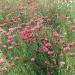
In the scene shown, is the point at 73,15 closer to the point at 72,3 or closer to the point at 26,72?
the point at 72,3

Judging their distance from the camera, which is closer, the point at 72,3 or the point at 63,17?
the point at 63,17

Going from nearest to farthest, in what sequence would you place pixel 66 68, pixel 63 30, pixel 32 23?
pixel 66 68 → pixel 63 30 → pixel 32 23

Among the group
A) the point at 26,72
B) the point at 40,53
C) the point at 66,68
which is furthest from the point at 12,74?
the point at 66,68

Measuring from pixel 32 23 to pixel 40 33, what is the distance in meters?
0.96

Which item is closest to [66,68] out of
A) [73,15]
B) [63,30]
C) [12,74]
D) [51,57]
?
[51,57]

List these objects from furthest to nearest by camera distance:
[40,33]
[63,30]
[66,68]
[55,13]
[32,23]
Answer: [55,13], [32,23], [63,30], [40,33], [66,68]

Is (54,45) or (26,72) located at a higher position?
(54,45)

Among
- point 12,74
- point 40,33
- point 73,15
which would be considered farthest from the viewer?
point 73,15

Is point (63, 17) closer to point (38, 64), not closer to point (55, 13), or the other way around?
point (55, 13)

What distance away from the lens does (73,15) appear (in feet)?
18.9

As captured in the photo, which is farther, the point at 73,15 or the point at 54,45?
the point at 73,15

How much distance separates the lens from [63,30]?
4.86 metres

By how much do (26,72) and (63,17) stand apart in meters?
1.58

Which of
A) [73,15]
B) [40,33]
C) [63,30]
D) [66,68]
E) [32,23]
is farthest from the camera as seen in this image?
[73,15]
